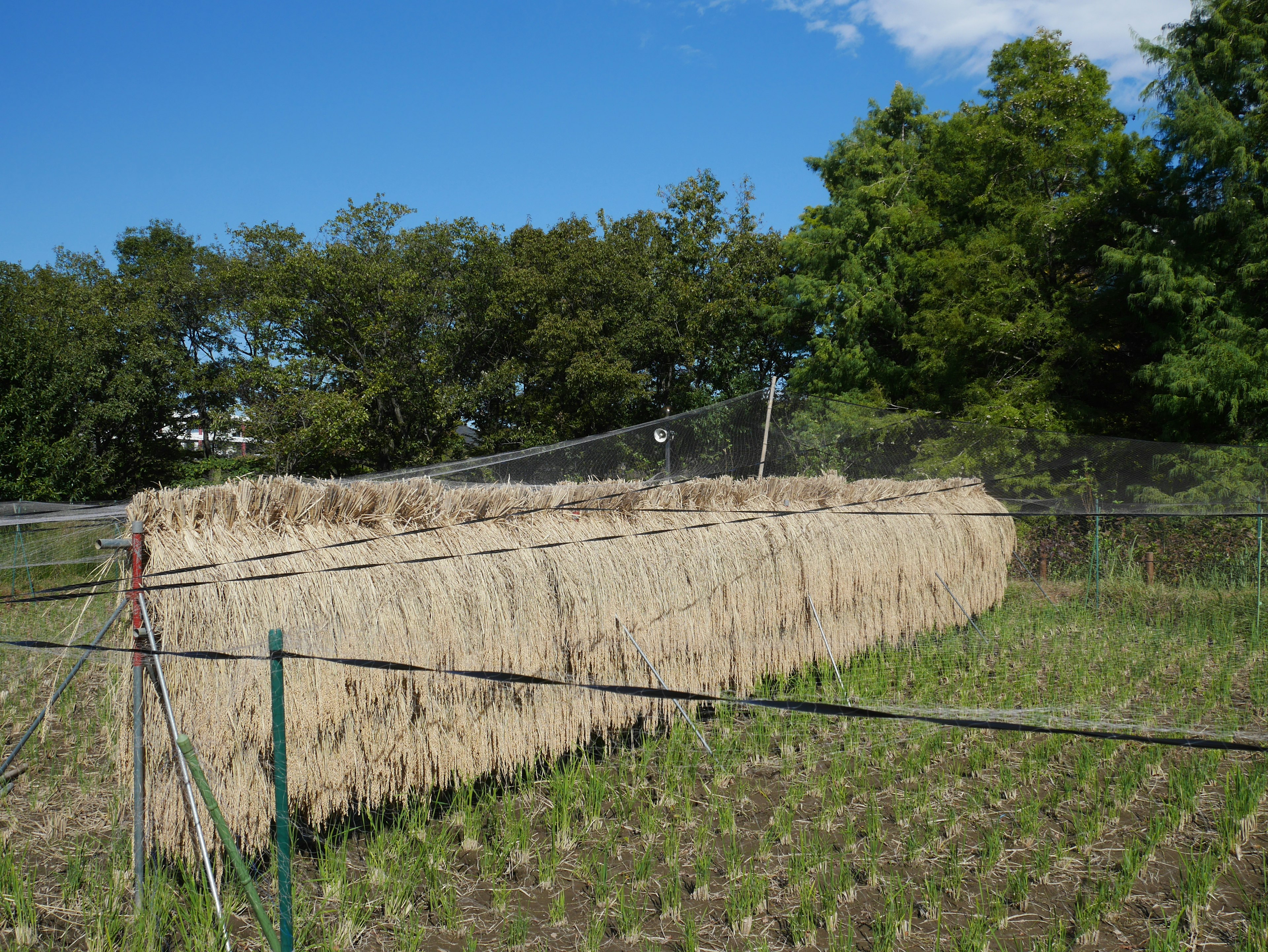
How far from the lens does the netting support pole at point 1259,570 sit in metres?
7.59

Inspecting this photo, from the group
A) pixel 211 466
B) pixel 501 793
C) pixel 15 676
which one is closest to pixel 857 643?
pixel 501 793

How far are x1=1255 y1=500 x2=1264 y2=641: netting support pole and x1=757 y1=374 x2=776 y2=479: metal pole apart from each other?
4.19 m

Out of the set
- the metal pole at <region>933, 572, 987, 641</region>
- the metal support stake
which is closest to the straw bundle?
the metal pole at <region>933, 572, 987, 641</region>

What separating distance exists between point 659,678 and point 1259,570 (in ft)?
21.5

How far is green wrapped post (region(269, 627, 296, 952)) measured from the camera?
2.40 m

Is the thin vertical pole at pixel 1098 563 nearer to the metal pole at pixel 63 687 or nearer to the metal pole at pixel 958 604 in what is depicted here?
the metal pole at pixel 958 604

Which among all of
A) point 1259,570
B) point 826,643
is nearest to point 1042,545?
point 1259,570

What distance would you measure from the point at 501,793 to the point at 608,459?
13.2ft

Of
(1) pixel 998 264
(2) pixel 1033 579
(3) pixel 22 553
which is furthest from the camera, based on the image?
(1) pixel 998 264

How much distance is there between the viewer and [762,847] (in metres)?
3.78

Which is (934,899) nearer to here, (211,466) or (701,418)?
(701,418)

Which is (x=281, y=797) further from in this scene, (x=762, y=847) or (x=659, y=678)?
(x=659, y=678)

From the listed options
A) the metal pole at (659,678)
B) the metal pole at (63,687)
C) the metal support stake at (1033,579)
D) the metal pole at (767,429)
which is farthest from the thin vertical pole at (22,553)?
the metal support stake at (1033,579)

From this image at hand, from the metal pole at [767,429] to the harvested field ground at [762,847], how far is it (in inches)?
120
